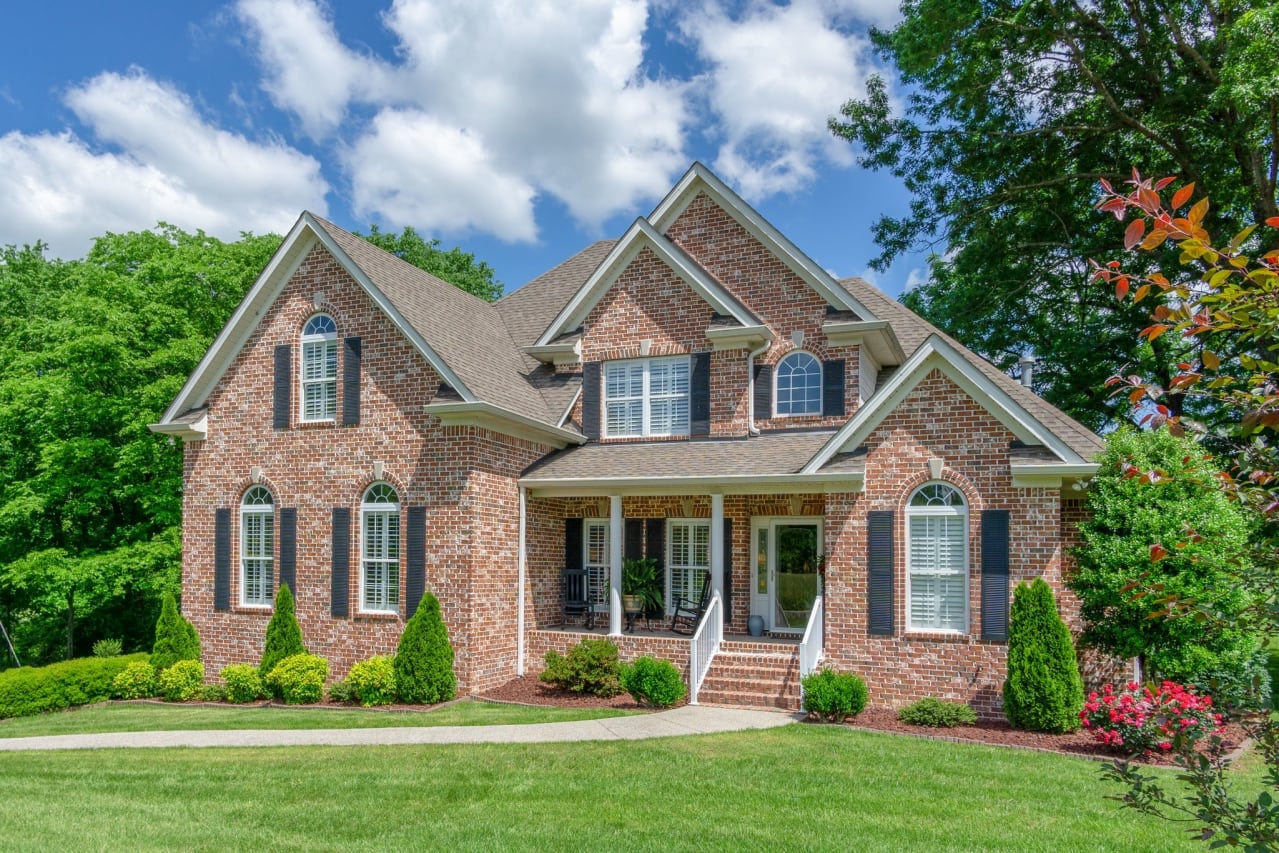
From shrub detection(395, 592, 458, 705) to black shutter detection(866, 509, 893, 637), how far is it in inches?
278

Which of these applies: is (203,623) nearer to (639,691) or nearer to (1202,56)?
(639,691)

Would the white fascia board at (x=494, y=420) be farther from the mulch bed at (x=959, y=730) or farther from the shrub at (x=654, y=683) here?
the shrub at (x=654, y=683)

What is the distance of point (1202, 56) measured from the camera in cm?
1877

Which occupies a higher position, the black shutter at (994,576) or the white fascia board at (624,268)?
the white fascia board at (624,268)

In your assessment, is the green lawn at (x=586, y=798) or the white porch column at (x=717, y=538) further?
the white porch column at (x=717, y=538)

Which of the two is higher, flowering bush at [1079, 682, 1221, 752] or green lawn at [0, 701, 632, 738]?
flowering bush at [1079, 682, 1221, 752]

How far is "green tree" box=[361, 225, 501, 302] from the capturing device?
40.2 meters

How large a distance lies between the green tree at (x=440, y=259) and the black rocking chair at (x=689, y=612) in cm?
2499

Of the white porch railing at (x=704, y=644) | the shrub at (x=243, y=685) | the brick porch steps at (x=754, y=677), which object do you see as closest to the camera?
the brick porch steps at (x=754, y=677)

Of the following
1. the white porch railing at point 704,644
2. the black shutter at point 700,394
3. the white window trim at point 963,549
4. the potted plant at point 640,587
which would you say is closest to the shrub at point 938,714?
the white window trim at point 963,549

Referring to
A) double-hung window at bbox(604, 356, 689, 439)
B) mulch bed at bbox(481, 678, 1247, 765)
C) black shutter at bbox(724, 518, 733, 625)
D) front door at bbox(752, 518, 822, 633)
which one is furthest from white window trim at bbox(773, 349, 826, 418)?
mulch bed at bbox(481, 678, 1247, 765)

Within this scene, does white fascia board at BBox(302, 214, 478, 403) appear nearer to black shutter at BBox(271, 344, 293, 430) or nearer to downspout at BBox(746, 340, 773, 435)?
black shutter at BBox(271, 344, 293, 430)

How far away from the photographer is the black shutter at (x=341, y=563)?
55.6 ft

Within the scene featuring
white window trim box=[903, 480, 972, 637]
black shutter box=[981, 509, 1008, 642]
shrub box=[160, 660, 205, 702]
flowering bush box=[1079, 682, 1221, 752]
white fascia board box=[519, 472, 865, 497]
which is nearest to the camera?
flowering bush box=[1079, 682, 1221, 752]
